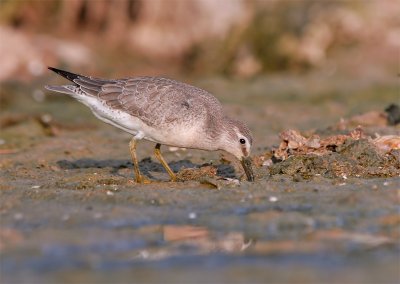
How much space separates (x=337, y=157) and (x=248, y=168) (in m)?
1.13

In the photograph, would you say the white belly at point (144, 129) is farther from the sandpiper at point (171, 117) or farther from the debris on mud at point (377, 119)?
the debris on mud at point (377, 119)

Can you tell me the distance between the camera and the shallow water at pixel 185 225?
6.36 meters

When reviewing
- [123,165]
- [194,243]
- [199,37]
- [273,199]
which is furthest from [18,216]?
[199,37]

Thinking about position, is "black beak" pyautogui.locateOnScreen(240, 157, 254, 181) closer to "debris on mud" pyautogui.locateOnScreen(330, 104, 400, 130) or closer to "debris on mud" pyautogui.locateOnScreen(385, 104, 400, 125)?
"debris on mud" pyautogui.locateOnScreen(330, 104, 400, 130)

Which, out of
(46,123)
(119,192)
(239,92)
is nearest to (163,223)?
(119,192)

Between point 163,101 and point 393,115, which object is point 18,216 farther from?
point 393,115

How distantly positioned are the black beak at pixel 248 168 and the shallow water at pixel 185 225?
18 centimetres

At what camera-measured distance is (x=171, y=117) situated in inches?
409

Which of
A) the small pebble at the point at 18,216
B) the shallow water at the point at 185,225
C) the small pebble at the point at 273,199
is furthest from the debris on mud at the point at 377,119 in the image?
the small pebble at the point at 18,216

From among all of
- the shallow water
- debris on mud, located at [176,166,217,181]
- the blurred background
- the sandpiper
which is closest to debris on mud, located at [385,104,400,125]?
the shallow water

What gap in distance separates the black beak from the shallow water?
183 mm

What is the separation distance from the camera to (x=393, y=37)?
875 inches

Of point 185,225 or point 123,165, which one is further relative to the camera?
point 123,165

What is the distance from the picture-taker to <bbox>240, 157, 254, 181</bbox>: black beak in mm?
10050
